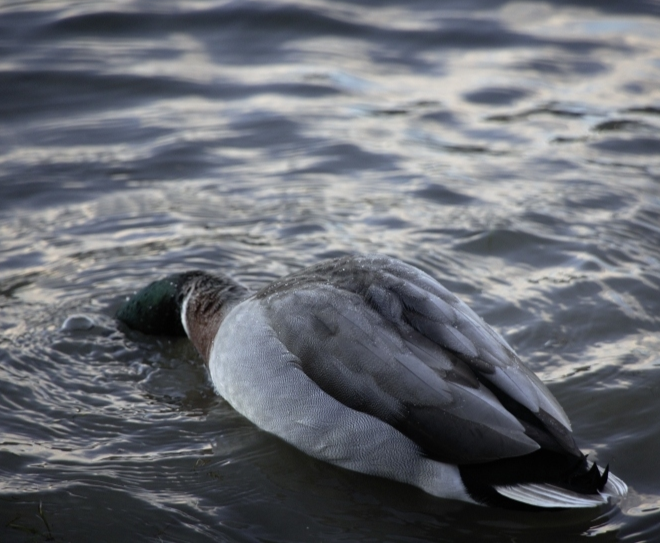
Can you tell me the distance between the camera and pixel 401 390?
12.2 feet

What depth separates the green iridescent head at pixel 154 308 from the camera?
18.0ft

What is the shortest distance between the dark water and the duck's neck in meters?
0.18

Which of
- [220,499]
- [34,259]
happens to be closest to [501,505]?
[220,499]

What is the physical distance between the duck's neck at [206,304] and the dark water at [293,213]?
0.58 feet

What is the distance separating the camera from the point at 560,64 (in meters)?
9.63

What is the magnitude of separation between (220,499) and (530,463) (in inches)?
53.5

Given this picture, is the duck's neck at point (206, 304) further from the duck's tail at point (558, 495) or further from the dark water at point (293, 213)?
the duck's tail at point (558, 495)

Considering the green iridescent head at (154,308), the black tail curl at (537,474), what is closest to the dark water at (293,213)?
the green iridescent head at (154,308)

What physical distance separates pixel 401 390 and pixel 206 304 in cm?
183

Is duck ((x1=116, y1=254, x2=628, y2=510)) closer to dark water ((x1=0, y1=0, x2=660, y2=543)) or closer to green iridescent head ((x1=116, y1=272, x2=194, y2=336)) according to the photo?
dark water ((x1=0, y1=0, x2=660, y2=543))

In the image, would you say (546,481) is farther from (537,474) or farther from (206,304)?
(206,304)

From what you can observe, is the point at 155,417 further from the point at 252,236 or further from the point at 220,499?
the point at 252,236

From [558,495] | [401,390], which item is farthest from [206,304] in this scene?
[558,495]

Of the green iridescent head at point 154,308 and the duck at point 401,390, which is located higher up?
the duck at point 401,390
